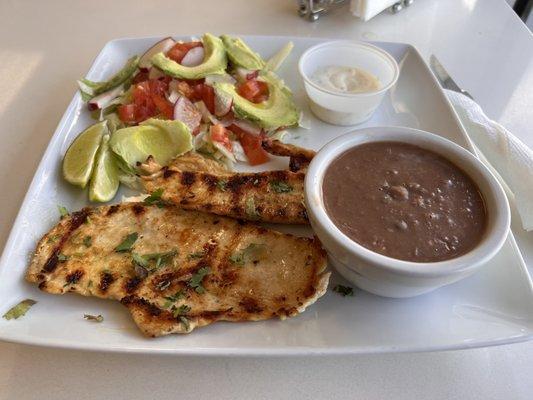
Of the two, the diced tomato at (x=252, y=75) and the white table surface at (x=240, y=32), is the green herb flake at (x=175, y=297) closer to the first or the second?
the white table surface at (x=240, y=32)

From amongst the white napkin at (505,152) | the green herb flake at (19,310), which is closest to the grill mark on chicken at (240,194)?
the green herb flake at (19,310)

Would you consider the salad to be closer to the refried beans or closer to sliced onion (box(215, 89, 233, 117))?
sliced onion (box(215, 89, 233, 117))

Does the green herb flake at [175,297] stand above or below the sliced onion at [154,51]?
below

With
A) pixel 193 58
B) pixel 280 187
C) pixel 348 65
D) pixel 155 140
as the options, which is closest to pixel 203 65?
pixel 193 58

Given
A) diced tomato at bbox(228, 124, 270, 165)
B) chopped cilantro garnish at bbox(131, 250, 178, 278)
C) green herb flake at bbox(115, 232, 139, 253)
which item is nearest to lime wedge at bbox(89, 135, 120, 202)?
green herb flake at bbox(115, 232, 139, 253)

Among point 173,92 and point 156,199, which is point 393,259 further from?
point 173,92

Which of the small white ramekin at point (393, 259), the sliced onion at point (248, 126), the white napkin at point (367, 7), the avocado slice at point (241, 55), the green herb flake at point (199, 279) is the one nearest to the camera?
the small white ramekin at point (393, 259)
